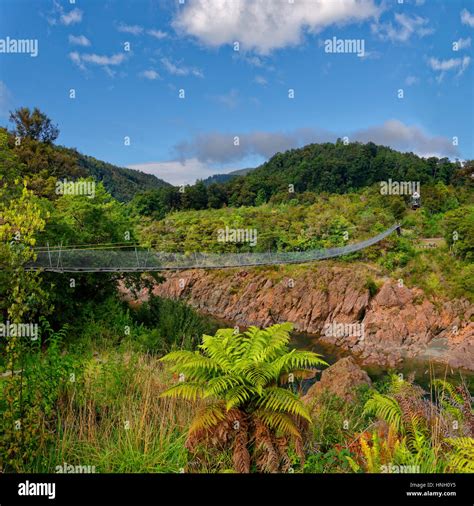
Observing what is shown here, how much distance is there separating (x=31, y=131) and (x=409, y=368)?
10103 mm

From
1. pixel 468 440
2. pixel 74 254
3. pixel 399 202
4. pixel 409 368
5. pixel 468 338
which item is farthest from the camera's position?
pixel 399 202

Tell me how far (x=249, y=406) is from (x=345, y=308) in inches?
472

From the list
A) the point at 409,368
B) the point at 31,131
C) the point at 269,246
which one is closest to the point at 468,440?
the point at 409,368

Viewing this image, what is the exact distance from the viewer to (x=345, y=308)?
13.0 meters

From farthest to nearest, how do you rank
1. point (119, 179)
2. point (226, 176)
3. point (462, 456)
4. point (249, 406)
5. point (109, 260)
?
1. point (226, 176)
2. point (119, 179)
3. point (109, 260)
4. point (249, 406)
5. point (462, 456)

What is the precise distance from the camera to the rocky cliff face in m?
11.2

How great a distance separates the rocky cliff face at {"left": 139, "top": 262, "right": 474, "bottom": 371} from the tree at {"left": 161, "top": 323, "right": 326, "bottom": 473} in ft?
31.1

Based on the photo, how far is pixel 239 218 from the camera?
52.1 ft

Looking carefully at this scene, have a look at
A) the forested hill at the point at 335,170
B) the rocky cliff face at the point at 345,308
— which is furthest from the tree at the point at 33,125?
the forested hill at the point at 335,170

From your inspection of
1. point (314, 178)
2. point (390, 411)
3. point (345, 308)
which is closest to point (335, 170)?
point (314, 178)

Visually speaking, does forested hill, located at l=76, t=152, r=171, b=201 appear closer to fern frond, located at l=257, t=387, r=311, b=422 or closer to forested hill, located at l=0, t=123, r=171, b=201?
forested hill, located at l=0, t=123, r=171, b=201

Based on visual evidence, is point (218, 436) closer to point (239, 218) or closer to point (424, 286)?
point (424, 286)

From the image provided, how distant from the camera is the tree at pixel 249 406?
52.5 inches

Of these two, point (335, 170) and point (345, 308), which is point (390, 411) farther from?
point (335, 170)
